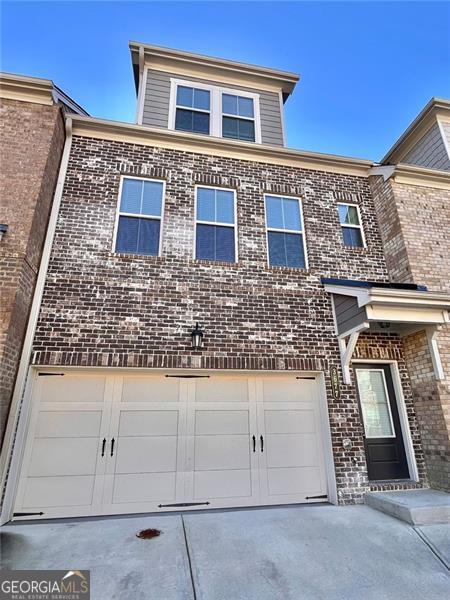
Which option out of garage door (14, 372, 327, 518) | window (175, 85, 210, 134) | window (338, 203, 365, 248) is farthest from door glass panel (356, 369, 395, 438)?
window (175, 85, 210, 134)

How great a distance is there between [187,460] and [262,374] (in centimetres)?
178

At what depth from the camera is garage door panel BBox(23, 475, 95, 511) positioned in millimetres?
4297

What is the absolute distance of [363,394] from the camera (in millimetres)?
5496

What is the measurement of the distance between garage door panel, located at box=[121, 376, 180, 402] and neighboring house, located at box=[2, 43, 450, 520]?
0.9 inches

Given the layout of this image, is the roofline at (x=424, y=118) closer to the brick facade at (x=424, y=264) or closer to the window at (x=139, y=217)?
the brick facade at (x=424, y=264)

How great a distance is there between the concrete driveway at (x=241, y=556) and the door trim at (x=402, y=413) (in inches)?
49.7

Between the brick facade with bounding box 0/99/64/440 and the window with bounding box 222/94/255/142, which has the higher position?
the window with bounding box 222/94/255/142

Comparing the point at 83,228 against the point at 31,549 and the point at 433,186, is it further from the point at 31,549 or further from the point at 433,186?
the point at 433,186

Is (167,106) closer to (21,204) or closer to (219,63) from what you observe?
(219,63)

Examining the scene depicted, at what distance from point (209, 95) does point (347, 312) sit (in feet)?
20.6

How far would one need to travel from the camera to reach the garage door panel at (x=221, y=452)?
4832 mm

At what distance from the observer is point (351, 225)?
6.62m

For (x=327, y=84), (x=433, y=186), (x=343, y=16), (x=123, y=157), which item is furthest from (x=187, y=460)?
(x=327, y=84)

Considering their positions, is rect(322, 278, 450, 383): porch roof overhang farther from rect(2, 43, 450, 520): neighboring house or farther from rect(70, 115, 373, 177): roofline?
rect(70, 115, 373, 177): roofline
